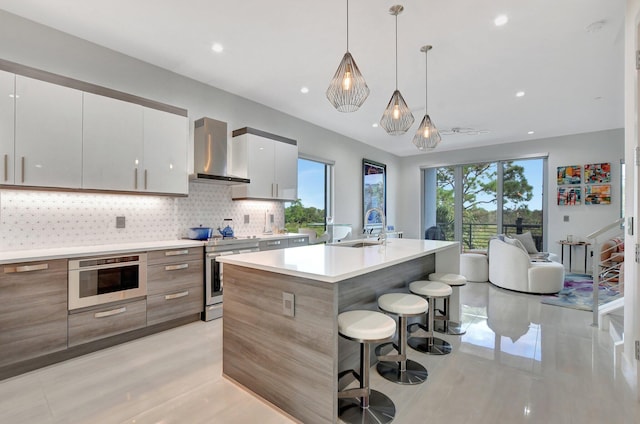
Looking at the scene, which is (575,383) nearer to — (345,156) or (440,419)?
(440,419)

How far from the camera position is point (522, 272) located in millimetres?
4695

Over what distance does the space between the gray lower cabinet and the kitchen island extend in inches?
49.9

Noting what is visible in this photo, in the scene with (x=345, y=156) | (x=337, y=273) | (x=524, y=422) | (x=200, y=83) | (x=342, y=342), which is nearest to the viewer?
(x=337, y=273)

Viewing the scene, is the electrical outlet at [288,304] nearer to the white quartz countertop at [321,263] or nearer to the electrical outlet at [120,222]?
the white quartz countertop at [321,263]

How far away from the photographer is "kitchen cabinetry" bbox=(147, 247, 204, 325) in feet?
10.1

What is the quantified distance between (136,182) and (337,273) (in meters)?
2.66

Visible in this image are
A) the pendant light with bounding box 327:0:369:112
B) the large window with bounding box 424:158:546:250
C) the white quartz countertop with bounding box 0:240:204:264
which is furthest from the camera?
the large window with bounding box 424:158:546:250

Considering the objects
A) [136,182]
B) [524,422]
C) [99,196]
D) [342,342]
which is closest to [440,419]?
[524,422]

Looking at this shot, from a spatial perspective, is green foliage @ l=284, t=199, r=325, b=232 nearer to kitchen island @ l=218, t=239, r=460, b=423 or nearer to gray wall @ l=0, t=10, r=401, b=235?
gray wall @ l=0, t=10, r=401, b=235

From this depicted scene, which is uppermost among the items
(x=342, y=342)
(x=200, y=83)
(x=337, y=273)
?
(x=200, y=83)

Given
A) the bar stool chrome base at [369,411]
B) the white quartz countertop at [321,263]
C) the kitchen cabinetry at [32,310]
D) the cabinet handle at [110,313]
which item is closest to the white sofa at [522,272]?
the white quartz countertop at [321,263]

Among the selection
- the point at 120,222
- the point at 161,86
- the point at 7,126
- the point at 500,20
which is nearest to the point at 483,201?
the point at 500,20

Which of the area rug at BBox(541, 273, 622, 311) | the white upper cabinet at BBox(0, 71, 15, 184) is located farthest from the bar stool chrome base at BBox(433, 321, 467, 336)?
the white upper cabinet at BBox(0, 71, 15, 184)

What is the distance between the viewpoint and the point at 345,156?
21.8ft
